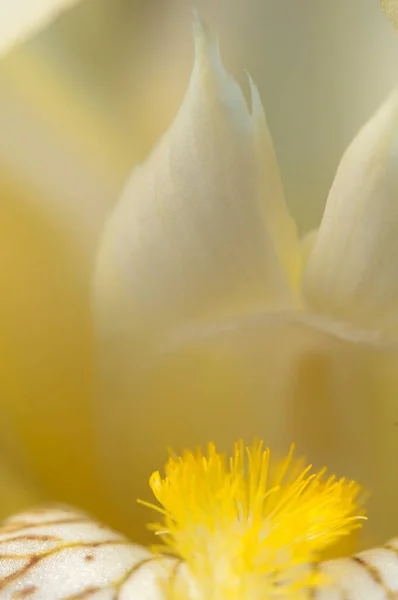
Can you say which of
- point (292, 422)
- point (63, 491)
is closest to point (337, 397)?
point (292, 422)

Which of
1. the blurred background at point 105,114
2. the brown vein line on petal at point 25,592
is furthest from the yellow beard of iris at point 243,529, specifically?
the blurred background at point 105,114

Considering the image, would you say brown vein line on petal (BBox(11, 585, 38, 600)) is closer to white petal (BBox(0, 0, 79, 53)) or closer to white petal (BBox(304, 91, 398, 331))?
white petal (BBox(304, 91, 398, 331))

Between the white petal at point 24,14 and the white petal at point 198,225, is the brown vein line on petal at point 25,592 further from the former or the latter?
the white petal at point 24,14

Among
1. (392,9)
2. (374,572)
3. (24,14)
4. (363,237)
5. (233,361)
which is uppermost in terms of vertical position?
(24,14)

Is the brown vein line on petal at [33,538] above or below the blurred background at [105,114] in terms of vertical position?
below

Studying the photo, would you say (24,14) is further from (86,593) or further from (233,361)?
(86,593)

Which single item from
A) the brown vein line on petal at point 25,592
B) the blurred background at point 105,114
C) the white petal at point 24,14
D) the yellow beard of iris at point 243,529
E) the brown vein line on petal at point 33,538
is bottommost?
the yellow beard of iris at point 243,529

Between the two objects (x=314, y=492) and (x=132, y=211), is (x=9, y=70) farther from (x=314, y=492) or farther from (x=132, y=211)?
(x=314, y=492)

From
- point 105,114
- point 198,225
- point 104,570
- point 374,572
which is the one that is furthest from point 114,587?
point 105,114
